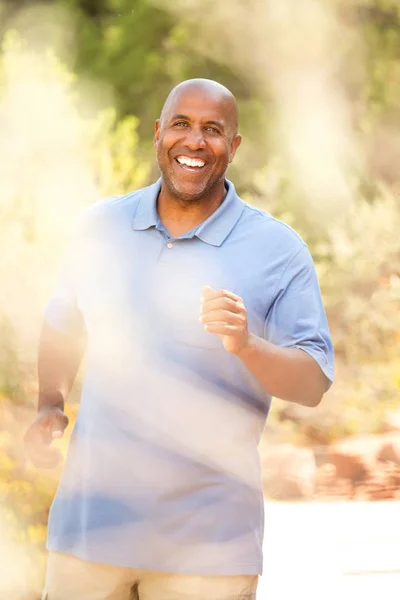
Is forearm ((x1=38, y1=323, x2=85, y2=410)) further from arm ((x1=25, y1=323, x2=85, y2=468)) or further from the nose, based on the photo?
the nose

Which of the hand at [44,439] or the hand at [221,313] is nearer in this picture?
the hand at [221,313]

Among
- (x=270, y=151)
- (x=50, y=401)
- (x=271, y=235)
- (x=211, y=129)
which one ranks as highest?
(x=270, y=151)

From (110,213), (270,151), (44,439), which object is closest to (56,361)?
(44,439)

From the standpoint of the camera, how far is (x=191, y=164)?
93.1 inches

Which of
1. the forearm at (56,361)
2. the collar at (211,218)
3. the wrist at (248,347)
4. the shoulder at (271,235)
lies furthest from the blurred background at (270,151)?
the wrist at (248,347)

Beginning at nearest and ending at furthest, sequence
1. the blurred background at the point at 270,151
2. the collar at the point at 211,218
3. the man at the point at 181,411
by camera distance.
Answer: the man at the point at 181,411 < the collar at the point at 211,218 < the blurred background at the point at 270,151

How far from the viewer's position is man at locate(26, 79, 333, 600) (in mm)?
2215

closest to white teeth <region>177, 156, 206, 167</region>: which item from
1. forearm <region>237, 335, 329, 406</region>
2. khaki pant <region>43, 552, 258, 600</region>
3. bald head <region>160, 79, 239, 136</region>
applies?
bald head <region>160, 79, 239, 136</region>

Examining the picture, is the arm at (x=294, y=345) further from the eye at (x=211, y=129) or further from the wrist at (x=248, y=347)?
the eye at (x=211, y=129)

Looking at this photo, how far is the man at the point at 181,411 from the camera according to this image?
2.21 meters

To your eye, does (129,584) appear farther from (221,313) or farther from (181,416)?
(221,313)

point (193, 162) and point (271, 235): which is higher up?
point (193, 162)

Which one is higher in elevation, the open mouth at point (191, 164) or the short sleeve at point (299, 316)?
the open mouth at point (191, 164)

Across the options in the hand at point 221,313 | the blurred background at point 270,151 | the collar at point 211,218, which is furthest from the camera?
the blurred background at point 270,151
